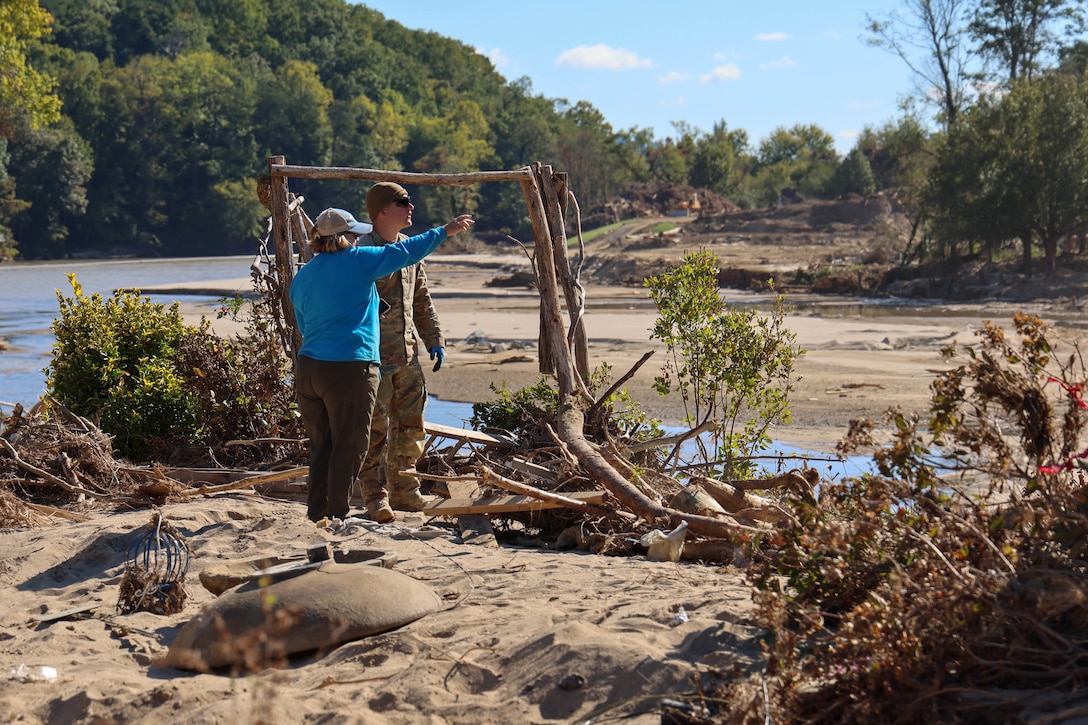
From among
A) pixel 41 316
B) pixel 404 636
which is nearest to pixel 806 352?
pixel 404 636

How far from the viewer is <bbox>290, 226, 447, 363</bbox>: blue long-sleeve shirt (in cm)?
583

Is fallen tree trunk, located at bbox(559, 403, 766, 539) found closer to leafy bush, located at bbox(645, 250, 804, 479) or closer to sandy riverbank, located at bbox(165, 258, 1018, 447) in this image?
leafy bush, located at bbox(645, 250, 804, 479)

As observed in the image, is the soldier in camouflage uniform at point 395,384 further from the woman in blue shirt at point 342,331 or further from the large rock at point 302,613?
the large rock at point 302,613

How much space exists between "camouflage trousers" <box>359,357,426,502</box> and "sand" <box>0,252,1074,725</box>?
0.32m

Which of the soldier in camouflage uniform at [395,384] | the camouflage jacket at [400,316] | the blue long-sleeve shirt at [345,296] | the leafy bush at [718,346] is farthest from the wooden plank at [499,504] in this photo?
the leafy bush at [718,346]

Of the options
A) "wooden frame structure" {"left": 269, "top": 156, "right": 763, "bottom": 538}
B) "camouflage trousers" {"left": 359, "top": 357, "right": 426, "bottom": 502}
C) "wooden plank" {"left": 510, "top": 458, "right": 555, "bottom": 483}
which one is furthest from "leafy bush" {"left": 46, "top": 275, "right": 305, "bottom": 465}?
"wooden plank" {"left": 510, "top": 458, "right": 555, "bottom": 483}

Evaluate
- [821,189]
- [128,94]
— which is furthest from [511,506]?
[128,94]

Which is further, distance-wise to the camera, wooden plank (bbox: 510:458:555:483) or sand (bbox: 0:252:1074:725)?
wooden plank (bbox: 510:458:555:483)

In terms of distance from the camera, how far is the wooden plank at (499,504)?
6.31m

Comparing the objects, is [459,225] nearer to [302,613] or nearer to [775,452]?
[302,613]

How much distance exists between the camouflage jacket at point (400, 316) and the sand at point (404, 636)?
1.04 metres

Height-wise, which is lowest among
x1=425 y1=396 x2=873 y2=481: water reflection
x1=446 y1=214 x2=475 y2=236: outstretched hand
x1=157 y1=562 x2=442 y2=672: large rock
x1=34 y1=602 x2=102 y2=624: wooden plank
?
x1=425 y1=396 x2=873 y2=481: water reflection

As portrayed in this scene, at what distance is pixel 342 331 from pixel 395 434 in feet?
3.50

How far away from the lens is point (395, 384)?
6688 mm
